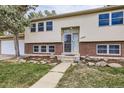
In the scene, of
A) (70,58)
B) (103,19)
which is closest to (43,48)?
(70,58)

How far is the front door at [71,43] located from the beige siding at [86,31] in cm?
70

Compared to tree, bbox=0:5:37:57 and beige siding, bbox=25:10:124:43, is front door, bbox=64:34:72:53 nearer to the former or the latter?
beige siding, bbox=25:10:124:43

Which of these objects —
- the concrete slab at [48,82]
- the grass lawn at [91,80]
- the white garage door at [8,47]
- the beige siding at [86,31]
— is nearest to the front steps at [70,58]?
the beige siding at [86,31]

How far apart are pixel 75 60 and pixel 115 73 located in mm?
5754

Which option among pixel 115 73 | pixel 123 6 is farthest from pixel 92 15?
pixel 115 73

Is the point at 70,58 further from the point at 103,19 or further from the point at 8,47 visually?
the point at 8,47

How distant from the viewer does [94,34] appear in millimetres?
17312

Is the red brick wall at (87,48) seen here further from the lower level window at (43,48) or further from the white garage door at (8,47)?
the white garage door at (8,47)

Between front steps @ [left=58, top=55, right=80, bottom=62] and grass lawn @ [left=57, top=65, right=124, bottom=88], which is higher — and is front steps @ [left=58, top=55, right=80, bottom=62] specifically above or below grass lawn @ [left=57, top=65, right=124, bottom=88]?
above

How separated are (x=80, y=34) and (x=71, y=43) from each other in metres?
1.40

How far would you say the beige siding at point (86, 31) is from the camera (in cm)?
1628

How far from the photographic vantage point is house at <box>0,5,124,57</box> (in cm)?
1628

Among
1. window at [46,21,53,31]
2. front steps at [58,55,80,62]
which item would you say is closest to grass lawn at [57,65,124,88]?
front steps at [58,55,80,62]

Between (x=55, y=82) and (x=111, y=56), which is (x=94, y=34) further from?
(x=55, y=82)
